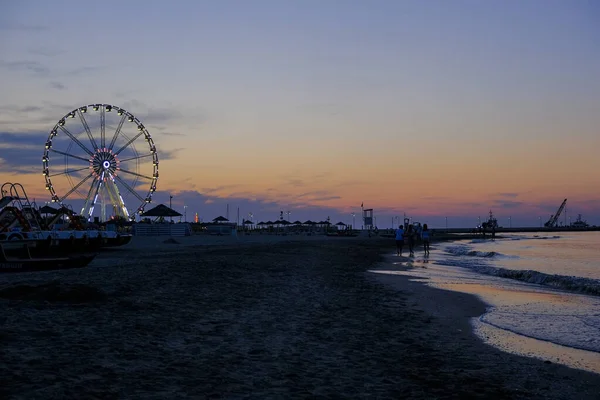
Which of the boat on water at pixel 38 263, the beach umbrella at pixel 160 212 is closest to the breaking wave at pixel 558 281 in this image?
the boat on water at pixel 38 263

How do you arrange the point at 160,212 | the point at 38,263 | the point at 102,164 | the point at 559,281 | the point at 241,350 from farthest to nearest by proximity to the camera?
the point at 160,212 < the point at 102,164 < the point at 559,281 < the point at 38,263 < the point at 241,350

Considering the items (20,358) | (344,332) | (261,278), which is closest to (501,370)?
(344,332)

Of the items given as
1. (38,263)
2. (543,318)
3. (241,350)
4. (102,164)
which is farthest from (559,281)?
(102,164)

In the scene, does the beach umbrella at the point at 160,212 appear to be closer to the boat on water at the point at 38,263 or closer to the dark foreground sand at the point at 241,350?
the boat on water at the point at 38,263

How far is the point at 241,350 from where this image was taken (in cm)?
688

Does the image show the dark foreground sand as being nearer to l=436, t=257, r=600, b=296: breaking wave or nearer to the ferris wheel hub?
l=436, t=257, r=600, b=296: breaking wave

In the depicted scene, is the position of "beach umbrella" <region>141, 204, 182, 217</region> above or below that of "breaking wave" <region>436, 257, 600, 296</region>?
above

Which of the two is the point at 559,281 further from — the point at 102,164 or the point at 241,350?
the point at 102,164

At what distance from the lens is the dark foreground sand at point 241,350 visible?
A: 523cm

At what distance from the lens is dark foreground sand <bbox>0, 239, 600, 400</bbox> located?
5227mm

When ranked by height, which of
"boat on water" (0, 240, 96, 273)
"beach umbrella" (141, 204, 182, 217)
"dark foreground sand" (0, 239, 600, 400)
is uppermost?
"beach umbrella" (141, 204, 182, 217)

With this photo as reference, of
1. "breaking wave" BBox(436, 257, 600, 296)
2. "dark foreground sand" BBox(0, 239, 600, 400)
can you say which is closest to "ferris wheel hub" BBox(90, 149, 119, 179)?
"breaking wave" BBox(436, 257, 600, 296)

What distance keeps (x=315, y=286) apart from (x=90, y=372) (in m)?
10.00

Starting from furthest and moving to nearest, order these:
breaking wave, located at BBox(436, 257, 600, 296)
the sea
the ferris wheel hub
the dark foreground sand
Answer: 1. the ferris wheel hub
2. breaking wave, located at BBox(436, 257, 600, 296)
3. the sea
4. the dark foreground sand
